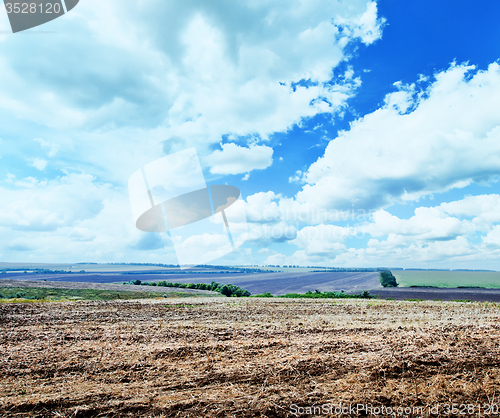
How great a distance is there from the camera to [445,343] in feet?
27.3

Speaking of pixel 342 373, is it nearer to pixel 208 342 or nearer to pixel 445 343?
pixel 445 343

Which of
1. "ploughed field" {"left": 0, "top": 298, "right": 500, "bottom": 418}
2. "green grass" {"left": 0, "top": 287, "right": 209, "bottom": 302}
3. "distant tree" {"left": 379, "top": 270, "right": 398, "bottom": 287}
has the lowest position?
"distant tree" {"left": 379, "top": 270, "right": 398, "bottom": 287}

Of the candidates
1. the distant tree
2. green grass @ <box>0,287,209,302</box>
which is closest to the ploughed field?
green grass @ <box>0,287,209,302</box>

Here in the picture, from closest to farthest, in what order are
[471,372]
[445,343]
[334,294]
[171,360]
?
1. [471,372]
2. [171,360]
3. [445,343]
4. [334,294]

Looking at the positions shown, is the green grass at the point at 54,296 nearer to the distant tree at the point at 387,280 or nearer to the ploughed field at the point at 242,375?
the ploughed field at the point at 242,375

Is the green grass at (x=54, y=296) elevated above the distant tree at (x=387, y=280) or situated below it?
above

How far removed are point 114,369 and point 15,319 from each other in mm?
12921

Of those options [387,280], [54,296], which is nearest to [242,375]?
[54,296]

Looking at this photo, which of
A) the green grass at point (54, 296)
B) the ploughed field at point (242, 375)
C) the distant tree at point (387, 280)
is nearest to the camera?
the ploughed field at point (242, 375)

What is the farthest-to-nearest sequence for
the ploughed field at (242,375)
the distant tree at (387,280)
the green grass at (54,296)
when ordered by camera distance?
the distant tree at (387,280)
the green grass at (54,296)
the ploughed field at (242,375)

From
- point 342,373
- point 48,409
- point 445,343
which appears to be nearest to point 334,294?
point 445,343

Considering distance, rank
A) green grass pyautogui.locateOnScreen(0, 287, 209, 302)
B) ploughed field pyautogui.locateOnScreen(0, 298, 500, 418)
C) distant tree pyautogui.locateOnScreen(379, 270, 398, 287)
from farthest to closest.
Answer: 1. distant tree pyautogui.locateOnScreen(379, 270, 398, 287)
2. green grass pyautogui.locateOnScreen(0, 287, 209, 302)
3. ploughed field pyautogui.locateOnScreen(0, 298, 500, 418)

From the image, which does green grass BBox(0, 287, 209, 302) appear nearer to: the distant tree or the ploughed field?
the ploughed field

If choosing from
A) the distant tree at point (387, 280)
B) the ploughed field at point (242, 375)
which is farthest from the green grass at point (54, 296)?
the distant tree at point (387, 280)
